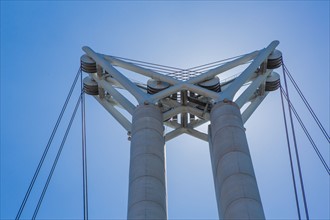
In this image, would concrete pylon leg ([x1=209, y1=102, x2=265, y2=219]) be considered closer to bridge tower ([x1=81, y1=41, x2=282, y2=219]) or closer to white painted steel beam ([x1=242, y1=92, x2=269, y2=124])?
bridge tower ([x1=81, y1=41, x2=282, y2=219])

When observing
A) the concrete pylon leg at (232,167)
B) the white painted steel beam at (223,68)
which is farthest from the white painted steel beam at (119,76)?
the concrete pylon leg at (232,167)

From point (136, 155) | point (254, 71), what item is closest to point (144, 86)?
point (254, 71)

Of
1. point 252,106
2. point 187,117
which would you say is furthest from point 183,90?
point 252,106

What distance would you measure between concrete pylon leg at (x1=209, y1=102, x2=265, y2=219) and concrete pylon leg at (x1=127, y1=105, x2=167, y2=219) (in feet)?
9.69

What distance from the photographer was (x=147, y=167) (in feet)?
94.4

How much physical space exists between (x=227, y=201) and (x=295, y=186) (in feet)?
23.8

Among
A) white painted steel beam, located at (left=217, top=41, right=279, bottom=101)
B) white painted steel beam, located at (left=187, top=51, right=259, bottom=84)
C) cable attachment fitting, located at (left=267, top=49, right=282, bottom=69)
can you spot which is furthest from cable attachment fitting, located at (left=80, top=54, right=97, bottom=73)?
cable attachment fitting, located at (left=267, top=49, right=282, bottom=69)

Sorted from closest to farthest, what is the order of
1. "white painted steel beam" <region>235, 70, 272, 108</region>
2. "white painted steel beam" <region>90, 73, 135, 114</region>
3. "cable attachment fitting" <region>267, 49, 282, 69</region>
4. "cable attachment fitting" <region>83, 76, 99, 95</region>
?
"white painted steel beam" <region>235, 70, 272, 108</region> → "white painted steel beam" <region>90, 73, 135, 114</region> → "cable attachment fitting" <region>267, 49, 282, 69</region> → "cable attachment fitting" <region>83, 76, 99, 95</region>

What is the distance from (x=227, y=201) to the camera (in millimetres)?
26734

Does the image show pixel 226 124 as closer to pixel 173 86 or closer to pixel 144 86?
pixel 173 86

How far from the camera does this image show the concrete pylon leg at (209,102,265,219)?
2589 cm

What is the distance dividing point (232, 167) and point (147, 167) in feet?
14.4

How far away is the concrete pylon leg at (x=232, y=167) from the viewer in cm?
2589

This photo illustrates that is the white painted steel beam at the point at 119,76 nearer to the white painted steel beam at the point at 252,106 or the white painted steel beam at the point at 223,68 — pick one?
the white painted steel beam at the point at 223,68
